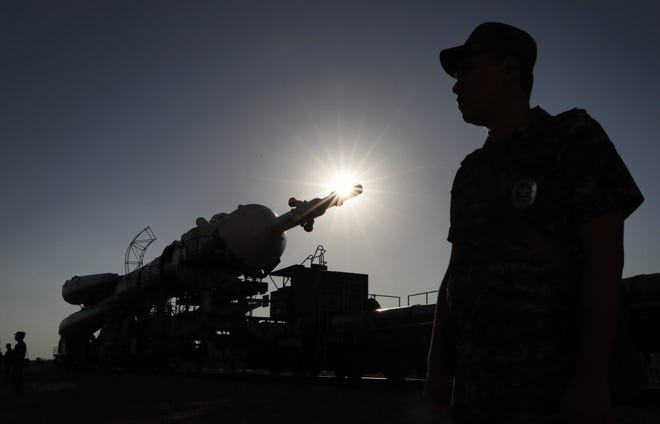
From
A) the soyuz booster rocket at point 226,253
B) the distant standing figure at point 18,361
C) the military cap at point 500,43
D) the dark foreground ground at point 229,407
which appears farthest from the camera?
the soyuz booster rocket at point 226,253

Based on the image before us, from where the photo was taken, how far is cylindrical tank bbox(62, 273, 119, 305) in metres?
35.7

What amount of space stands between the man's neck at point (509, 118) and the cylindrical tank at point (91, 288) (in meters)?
36.4

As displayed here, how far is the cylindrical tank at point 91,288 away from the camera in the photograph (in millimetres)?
35656

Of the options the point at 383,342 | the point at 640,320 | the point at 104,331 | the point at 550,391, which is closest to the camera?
the point at 550,391

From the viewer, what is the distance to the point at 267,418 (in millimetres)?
9156

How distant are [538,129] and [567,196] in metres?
0.33

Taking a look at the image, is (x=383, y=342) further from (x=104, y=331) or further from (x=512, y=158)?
(x=104, y=331)

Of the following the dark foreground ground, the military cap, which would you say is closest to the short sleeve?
the military cap

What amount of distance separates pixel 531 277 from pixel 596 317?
0.86 ft

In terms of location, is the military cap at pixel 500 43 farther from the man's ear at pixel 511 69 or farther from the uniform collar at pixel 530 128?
the uniform collar at pixel 530 128

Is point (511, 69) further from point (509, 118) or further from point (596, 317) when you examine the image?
point (596, 317)

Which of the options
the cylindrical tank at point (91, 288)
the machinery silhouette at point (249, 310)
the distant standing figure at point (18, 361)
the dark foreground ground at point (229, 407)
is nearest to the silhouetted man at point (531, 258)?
the dark foreground ground at point (229, 407)

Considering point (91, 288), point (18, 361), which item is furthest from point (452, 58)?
point (91, 288)

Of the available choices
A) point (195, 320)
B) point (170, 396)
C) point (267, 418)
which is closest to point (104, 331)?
point (195, 320)
